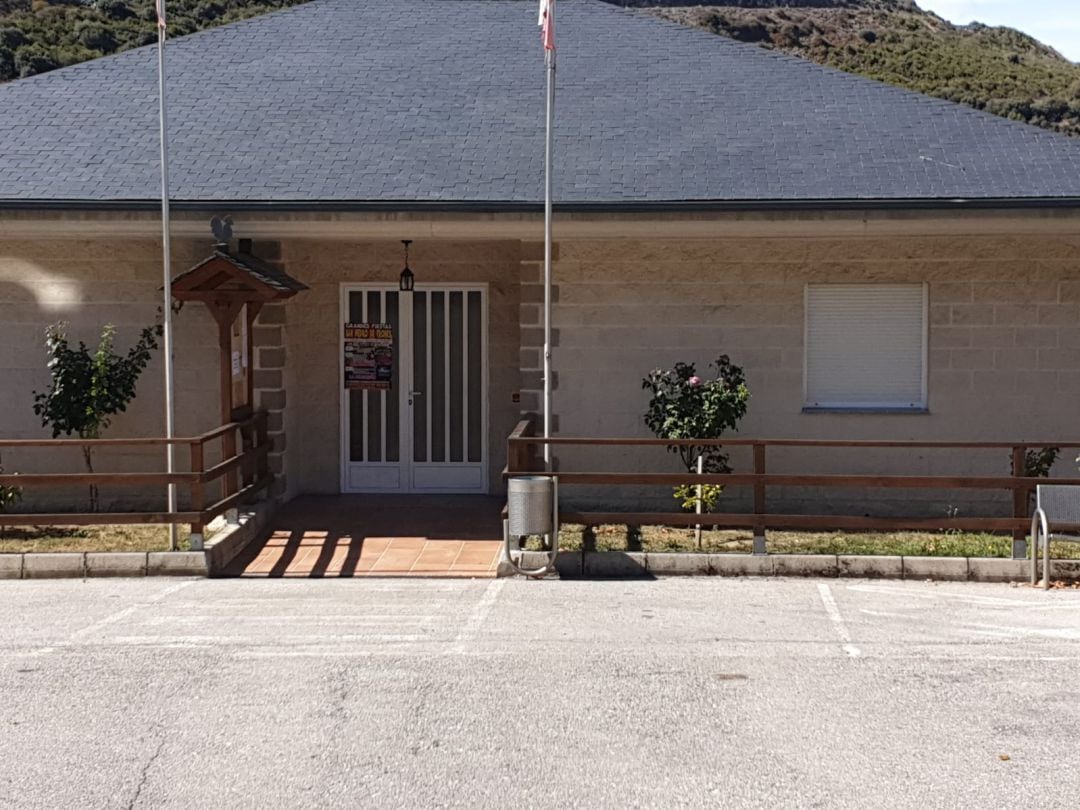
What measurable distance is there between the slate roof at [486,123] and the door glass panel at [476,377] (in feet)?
5.32

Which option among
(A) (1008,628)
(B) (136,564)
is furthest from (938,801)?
(B) (136,564)

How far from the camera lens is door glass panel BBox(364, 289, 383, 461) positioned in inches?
540

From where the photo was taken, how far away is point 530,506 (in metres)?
10.2

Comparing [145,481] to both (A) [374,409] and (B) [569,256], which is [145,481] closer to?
(A) [374,409]

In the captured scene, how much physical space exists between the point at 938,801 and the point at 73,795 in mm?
3622

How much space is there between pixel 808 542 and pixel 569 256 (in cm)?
343

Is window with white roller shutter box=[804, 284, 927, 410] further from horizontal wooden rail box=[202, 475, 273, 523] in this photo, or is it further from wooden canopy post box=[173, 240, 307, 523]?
horizontal wooden rail box=[202, 475, 273, 523]

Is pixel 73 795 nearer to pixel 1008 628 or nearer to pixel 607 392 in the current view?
Answer: pixel 1008 628

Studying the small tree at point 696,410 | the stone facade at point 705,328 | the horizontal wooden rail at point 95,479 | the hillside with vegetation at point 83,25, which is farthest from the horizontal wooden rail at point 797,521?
the hillside with vegetation at point 83,25

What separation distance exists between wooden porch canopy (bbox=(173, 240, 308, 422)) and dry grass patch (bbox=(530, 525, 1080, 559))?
10.1ft

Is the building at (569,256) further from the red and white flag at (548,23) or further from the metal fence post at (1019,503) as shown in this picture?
the metal fence post at (1019,503)

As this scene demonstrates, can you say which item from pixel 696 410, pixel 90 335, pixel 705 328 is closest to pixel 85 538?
pixel 90 335

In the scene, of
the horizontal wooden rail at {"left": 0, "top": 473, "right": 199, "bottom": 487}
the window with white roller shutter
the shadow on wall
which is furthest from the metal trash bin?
the shadow on wall

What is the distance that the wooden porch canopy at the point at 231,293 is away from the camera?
11.2 m
